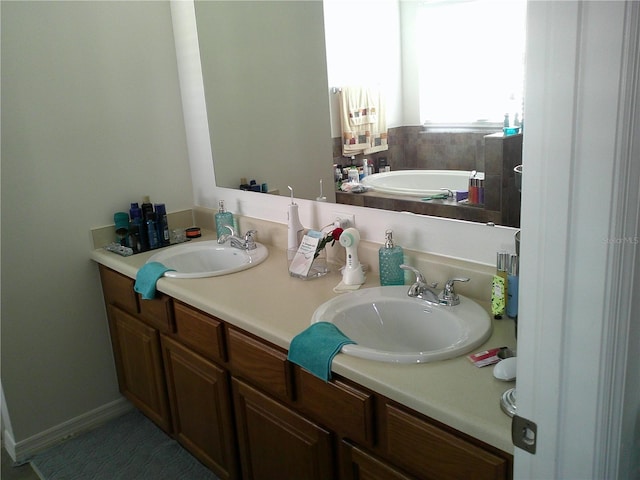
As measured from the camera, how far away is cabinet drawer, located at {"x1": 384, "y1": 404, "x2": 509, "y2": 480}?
1.00m

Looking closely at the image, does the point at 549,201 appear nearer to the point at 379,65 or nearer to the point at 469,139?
the point at 469,139

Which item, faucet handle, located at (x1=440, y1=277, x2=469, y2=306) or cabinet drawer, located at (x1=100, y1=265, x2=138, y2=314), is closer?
faucet handle, located at (x1=440, y1=277, x2=469, y2=306)

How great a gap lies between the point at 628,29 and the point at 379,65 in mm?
1163

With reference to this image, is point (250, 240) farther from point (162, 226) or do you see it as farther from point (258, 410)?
point (258, 410)

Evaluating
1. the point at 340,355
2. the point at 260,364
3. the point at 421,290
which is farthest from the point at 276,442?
the point at 421,290

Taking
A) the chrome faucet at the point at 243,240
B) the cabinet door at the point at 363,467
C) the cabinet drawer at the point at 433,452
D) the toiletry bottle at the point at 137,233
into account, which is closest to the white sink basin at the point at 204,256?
the chrome faucet at the point at 243,240

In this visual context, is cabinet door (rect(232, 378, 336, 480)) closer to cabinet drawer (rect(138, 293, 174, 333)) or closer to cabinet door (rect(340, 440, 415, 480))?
cabinet door (rect(340, 440, 415, 480))

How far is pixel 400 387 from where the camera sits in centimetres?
111

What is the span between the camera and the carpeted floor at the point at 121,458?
7.02 ft

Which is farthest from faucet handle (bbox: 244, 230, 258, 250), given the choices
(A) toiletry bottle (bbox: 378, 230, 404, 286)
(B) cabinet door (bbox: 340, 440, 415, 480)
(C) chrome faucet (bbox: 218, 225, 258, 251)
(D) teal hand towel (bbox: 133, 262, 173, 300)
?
(B) cabinet door (bbox: 340, 440, 415, 480)

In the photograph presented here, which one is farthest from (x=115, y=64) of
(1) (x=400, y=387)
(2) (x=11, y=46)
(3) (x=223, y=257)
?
(1) (x=400, y=387)

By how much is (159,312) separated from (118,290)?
0.38 meters

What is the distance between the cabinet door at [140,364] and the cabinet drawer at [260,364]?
0.57m

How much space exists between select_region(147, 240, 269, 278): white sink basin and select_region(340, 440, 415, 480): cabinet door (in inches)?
36.7
